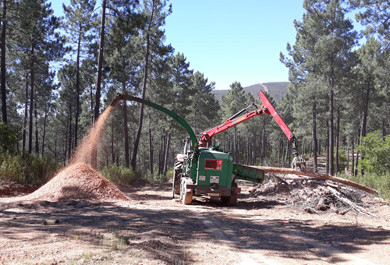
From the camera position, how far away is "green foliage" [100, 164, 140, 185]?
20.3 meters

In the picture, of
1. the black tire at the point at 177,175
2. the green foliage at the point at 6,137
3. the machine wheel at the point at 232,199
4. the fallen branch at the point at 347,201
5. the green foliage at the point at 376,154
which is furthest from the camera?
the green foliage at the point at 376,154

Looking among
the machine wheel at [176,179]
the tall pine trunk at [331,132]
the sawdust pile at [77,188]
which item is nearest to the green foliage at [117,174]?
the machine wheel at [176,179]

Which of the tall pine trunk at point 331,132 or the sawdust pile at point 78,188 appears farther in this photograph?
the tall pine trunk at point 331,132

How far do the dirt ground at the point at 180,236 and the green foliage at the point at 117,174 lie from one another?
9.40 meters

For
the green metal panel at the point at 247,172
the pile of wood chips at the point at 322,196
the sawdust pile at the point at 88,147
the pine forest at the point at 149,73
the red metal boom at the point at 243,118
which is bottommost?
the pile of wood chips at the point at 322,196

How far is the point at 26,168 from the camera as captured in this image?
582 inches

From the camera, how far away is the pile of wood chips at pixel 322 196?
10914mm

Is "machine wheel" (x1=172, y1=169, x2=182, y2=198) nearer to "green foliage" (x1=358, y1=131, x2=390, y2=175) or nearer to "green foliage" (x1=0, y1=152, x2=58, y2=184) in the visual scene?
"green foliage" (x1=0, y1=152, x2=58, y2=184)

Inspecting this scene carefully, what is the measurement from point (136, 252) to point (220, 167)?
7456 mm

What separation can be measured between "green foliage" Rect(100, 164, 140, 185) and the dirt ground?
940cm

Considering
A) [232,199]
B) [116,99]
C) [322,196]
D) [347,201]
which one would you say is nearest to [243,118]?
[232,199]

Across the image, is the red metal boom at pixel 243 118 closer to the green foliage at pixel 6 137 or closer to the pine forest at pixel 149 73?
the pine forest at pixel 149 73

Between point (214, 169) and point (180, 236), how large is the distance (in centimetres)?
542

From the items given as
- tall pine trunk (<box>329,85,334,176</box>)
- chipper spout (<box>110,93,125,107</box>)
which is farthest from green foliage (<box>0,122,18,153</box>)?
tall pine trunk (<box>329,85,334,176</box>)
